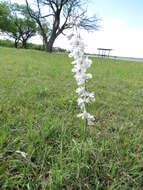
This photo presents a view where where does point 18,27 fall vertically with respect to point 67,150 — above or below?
above

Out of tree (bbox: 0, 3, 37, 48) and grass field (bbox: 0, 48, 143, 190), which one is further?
tree (bbox: 0, 3, 37, 48)

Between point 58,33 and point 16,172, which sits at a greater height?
point 58,33

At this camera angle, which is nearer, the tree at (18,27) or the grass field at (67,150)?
the grass field at (67,150)

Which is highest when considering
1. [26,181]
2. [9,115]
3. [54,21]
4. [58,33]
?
[54,21]

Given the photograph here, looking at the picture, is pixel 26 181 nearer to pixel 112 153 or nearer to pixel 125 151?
pixel 112 153

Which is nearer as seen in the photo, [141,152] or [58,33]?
[141,152]

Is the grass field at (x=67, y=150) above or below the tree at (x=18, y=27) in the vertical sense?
below

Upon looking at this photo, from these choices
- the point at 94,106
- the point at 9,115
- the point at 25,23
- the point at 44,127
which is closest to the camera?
the point at 44,127

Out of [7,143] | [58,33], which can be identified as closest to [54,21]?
[58,33]

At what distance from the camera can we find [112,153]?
53.0 inches

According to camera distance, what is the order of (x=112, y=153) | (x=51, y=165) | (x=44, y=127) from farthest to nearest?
(x=44, y=127), (x=112, y=153), (x=51, y=165)

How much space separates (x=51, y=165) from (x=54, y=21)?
18.8 meters

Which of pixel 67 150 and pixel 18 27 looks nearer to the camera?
pixel 67 150

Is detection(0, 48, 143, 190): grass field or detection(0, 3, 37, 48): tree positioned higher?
detection(0, 3, 37, 48): tree
